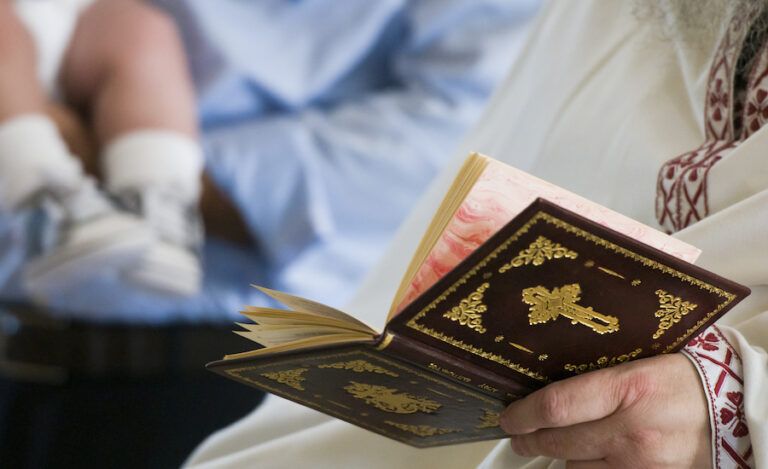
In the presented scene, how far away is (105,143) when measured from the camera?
1341mm

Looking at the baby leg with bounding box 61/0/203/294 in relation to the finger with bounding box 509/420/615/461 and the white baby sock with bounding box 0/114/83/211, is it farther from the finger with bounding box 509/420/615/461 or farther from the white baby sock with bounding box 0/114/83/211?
the finger with bounding box 509/420/615/461

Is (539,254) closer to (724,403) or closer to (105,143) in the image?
(724,403)

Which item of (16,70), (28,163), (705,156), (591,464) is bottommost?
(591,464)

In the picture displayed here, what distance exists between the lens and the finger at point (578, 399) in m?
0.41

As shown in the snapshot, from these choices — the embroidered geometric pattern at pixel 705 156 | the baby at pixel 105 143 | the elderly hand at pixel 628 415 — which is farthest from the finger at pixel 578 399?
the baby at pixel 105 143

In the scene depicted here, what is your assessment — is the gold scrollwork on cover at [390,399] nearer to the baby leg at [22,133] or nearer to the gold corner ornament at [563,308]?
the gold corner ornament at [563,308]

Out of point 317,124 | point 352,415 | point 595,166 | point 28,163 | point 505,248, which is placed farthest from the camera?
point 317,124

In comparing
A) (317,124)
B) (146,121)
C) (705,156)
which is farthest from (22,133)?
(705,156)

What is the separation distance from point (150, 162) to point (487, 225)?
0.97m

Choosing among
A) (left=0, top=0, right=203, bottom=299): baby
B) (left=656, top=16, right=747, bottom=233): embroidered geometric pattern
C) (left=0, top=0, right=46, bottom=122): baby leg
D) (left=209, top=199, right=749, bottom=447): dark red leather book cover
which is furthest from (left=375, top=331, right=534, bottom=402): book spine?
(left=0, top=0, right=46, bottom=122): baby leg

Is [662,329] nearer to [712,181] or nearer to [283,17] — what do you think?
[712,181]

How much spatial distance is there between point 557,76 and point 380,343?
0.38 meters

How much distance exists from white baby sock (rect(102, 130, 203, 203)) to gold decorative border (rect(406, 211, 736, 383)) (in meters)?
0.97

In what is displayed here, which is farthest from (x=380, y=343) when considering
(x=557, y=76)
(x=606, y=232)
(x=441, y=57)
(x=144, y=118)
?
(x=441, y=57)
